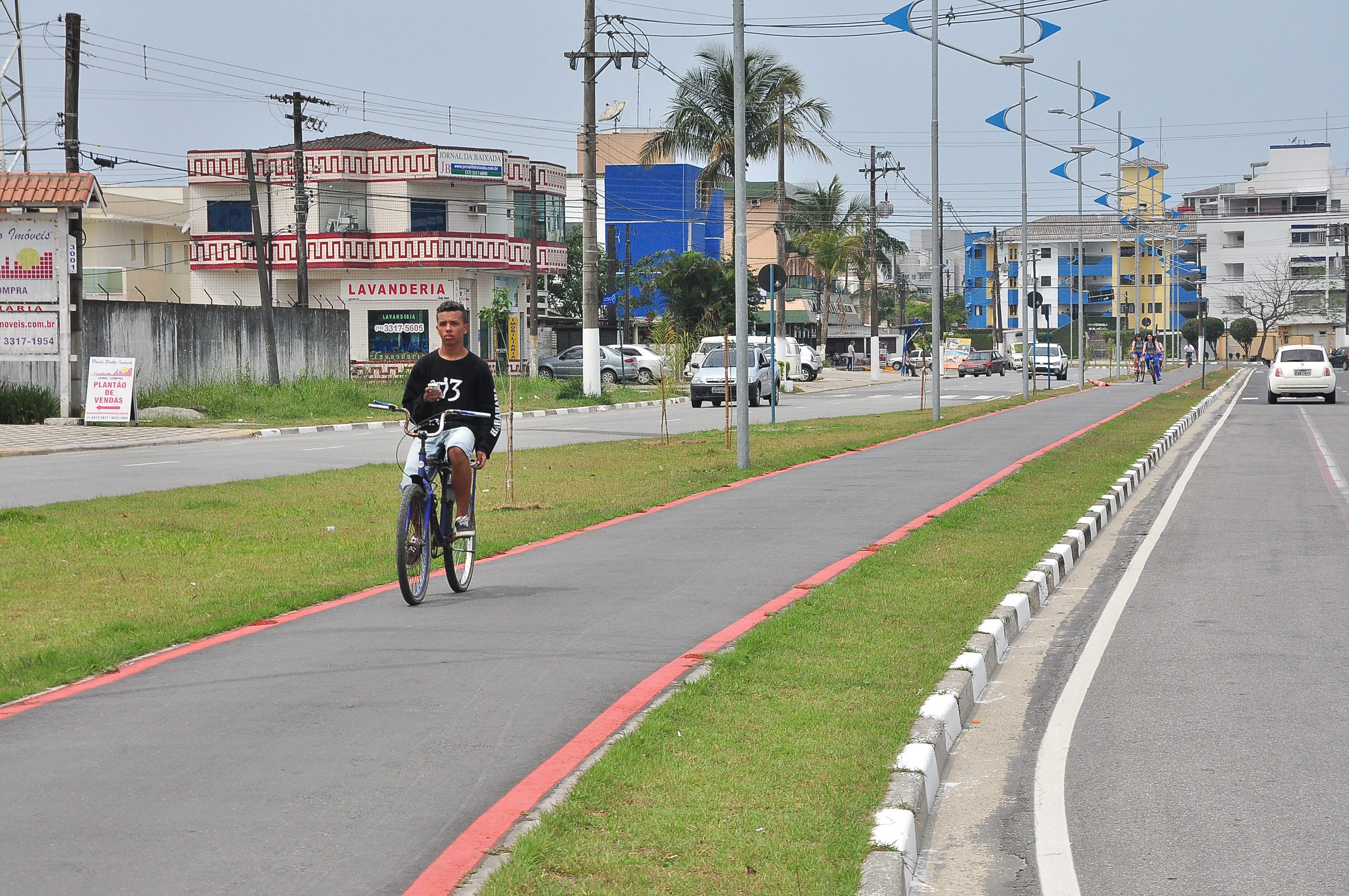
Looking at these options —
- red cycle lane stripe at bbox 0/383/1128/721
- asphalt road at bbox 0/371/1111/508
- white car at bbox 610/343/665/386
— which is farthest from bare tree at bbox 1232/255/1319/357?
red cycle lane stripe at bbox 0/383/1128/721

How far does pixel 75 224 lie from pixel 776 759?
25.9m

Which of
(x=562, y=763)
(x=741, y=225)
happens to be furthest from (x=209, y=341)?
(x=562, y=763)

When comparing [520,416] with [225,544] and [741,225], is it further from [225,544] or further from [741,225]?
[225,544]

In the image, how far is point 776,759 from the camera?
5.61 m

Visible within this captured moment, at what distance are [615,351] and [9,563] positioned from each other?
45.2 m

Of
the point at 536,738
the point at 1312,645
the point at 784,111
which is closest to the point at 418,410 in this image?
the point at 536,738

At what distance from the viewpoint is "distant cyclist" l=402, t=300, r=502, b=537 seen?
9.23 m

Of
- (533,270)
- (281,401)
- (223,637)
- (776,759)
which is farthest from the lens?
(533,270)

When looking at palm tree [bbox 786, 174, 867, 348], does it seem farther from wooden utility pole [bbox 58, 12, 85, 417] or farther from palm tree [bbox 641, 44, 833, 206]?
wooden utility pole [bbox 58, 12, 85, 417]

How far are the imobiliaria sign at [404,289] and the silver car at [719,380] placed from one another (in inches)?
642

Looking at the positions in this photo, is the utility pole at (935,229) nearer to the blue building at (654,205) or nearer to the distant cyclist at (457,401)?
the distant cyclist at (457,401)

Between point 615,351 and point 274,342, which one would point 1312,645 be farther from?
point 615,351

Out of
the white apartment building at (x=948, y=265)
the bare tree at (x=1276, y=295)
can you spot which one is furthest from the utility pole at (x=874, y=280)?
the white apartment building at (x=948, y=265)

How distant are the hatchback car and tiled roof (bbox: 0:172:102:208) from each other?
2829cm
